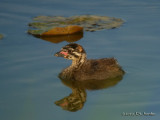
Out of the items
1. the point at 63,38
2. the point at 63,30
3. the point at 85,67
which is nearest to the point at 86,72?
the point at 85,67

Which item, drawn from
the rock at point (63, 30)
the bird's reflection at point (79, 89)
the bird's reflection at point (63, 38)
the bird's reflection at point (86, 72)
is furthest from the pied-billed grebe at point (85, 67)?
the rock at point (63, 30)

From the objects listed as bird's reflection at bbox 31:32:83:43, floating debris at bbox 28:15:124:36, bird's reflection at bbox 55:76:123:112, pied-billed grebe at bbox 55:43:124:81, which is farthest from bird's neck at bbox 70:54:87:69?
floating debris at bbox 28:15:124:36

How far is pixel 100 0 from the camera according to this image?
18.1 m

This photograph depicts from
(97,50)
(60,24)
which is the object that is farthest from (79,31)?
(97,50)

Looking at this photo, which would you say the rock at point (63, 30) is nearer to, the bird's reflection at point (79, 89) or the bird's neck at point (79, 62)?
the bird's neck at point (79, 62)

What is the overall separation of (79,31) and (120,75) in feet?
10.8

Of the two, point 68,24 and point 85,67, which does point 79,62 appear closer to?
point 85,67

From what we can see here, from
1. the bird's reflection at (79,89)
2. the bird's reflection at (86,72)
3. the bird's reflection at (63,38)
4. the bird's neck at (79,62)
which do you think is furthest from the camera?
the bird's reflection at (63,38)

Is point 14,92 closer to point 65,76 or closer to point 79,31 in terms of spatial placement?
point 65,76

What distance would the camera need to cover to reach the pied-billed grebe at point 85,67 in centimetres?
1212

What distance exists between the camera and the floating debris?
1507cm

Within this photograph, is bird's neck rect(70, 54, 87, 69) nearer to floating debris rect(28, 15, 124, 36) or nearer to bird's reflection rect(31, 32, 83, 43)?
bird's reflection rect(31, 32, 83, 43)

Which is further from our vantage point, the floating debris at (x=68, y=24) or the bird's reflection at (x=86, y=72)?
the floating debris at (x=68, y=24)

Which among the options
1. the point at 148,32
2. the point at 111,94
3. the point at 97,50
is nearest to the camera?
the point at 111,94
